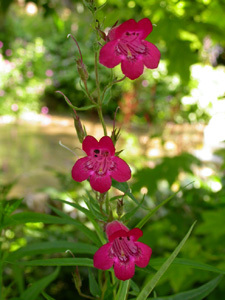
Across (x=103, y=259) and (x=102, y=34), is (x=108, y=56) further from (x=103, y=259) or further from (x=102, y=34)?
(x=103, y=259)

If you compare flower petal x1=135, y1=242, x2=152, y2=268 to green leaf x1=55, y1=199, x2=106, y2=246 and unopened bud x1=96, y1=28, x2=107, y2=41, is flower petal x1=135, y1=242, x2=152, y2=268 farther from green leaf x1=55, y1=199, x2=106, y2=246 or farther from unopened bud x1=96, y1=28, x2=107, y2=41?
unopened bud x1=96, y1=28, x2=107, y2=41

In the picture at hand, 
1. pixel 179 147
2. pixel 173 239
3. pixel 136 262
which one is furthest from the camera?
pixel 179 147

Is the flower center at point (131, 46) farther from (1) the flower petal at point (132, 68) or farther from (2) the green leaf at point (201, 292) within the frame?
(2) the green leaf at point (201, 292)

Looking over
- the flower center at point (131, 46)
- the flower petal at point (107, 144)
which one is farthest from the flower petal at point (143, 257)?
the flower center at point (131, 46)

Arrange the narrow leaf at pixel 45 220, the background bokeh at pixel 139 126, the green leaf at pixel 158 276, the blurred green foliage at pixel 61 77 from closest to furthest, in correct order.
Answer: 1. the green leaf at pixel 158 276
2. the narrow leaf at pixel 45 220
3. the background bokeh at pixel 139 126
4. the blurred green foliage at pixel 61 77

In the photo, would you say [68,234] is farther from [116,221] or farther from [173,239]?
[116,221]

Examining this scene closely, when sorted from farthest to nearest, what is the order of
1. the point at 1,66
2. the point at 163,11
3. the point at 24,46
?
1. the point at 24,46
2. the point at 1,66
3. the point at 163,11

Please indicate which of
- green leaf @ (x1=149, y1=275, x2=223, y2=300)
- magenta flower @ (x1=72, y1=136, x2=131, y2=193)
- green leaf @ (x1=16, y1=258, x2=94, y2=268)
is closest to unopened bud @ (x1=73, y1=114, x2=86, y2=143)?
magenta flower @ (x1=72, y1=136, x2=131, y2=193)

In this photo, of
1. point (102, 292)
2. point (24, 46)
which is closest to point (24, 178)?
point (24, 46)
